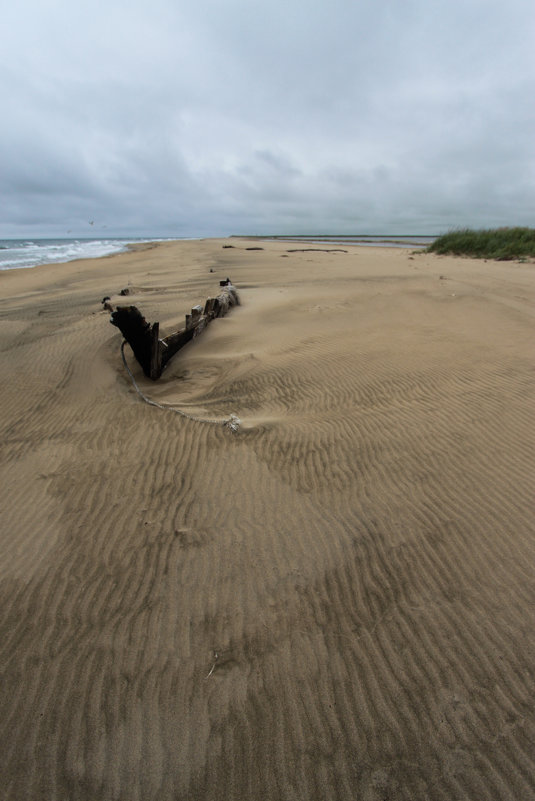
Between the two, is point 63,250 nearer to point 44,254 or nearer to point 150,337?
point 44,254

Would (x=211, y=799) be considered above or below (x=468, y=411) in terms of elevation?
below

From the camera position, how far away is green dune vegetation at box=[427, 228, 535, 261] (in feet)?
74.1

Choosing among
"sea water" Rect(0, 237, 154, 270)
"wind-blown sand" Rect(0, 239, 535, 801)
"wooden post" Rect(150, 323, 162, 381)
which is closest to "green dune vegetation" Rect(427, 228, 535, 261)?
"wind-blown sand" Rect(0, 239, 535, 801)

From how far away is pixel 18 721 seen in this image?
217 centimetres

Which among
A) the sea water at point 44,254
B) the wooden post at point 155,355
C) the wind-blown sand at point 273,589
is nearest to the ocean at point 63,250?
the sea water at point 44,254

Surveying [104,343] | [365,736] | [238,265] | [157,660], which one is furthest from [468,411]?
[238,265]

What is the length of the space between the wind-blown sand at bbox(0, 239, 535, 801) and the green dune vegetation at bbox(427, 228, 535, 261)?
70.6ft

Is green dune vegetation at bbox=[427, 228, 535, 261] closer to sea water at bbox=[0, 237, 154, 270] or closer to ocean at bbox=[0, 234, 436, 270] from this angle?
ocean at bbox=[0, 234, 436, 270]

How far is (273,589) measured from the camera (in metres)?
2.82

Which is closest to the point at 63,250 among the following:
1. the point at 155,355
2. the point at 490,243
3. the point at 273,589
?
the point at 490,243

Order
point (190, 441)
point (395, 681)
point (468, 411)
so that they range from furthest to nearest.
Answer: point (468, 411) < point (190, 441) < point (395, 681)

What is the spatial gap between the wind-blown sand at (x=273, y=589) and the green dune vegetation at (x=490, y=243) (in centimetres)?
2152

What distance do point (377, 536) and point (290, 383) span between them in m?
3.29

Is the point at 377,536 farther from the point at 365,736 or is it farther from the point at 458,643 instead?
the point at 365,736
